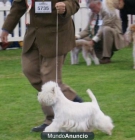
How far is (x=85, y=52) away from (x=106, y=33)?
28.8 inches

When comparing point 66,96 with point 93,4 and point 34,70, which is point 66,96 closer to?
point 34,70

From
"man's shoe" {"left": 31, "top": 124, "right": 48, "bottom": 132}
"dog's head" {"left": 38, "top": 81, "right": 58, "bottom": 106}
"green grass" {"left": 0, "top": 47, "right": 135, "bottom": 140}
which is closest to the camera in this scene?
"dog's head" {"left": 38, "top": 81, "right": 58, "bottom": 106}

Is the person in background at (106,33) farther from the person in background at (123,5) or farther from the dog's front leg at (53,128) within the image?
the dog's front leg at (53,128)

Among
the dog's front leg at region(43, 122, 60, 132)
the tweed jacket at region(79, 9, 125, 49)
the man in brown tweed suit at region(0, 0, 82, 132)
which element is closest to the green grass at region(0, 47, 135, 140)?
the dog's front leg at region(43, 122, 60, 132)

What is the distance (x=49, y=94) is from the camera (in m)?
6.18

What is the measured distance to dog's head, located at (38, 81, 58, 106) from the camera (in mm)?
6156

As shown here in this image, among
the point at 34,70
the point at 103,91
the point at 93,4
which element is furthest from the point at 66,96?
the point at 93,4

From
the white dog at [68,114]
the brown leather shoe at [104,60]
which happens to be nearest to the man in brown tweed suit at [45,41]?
the white dog at [68,114]

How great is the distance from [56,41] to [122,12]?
790cm

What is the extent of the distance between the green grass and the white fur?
163 mm

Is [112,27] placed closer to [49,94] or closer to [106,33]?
[106,33]

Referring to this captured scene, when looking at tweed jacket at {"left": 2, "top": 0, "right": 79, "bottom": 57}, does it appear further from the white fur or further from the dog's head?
the white fur

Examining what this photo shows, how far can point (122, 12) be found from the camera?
14305 millimetres

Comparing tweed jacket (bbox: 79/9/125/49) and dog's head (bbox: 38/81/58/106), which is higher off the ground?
dog's head (bbox: 38/81/58/106)
